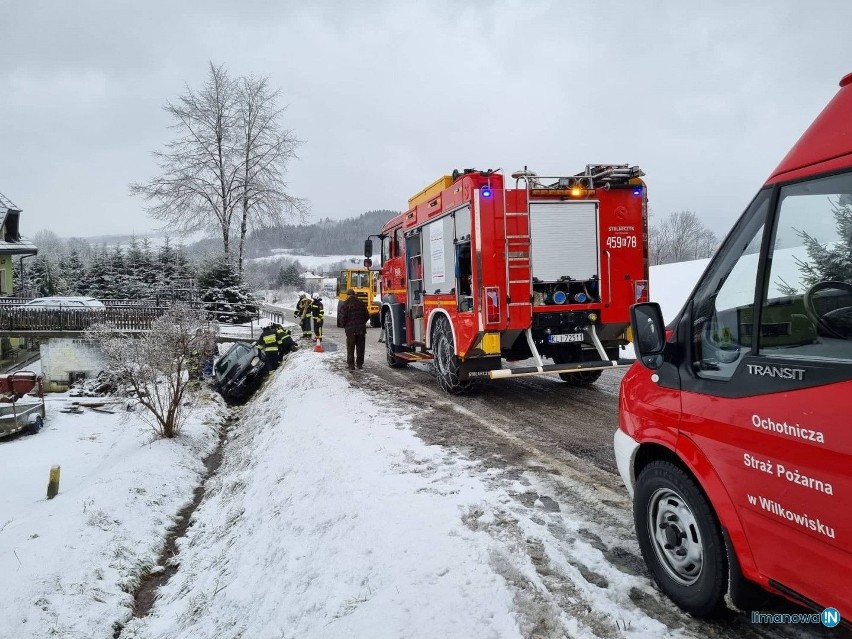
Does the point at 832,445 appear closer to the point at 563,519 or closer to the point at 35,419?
the point at 563,519

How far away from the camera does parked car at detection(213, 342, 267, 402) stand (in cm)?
1262

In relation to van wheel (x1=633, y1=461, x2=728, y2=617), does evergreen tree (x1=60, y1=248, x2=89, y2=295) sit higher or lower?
higher

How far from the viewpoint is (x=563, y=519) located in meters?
3.70

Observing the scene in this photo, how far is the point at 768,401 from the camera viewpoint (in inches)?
80.4

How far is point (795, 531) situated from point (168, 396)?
373 inches

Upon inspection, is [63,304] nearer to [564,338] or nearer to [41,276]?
[564,338]

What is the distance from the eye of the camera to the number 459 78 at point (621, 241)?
720cm

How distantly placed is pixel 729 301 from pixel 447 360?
5699 mm

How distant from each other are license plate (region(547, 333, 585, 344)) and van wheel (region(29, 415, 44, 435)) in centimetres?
1306

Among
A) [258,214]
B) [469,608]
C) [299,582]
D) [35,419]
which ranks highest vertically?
[258,214]

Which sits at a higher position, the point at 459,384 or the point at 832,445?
the point at 832,445

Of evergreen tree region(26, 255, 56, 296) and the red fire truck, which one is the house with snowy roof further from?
the red fire truck

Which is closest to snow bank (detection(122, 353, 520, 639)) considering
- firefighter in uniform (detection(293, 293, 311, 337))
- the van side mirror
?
the van side mirror

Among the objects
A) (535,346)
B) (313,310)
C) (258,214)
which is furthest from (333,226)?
(535,346)
